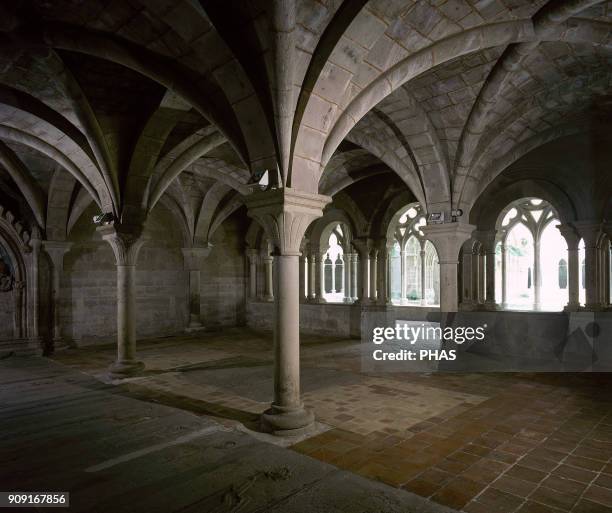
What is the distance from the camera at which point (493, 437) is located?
414cm

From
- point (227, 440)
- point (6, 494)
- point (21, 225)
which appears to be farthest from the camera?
point (21, 225)

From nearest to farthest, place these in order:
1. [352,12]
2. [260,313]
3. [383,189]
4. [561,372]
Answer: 1. [352,12]
2. [561,372]
3. [383,189]
4. [260,313]

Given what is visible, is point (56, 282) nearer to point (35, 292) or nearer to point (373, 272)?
point (35, 292)

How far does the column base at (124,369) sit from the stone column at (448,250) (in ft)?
17.4

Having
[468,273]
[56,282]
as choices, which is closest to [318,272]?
[468,273]

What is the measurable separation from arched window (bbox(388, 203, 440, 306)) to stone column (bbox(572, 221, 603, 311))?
3.71 m

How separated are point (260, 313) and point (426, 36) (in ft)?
36.6

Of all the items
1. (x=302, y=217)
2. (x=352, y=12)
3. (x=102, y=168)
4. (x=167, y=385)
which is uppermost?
(x=352, y=12)

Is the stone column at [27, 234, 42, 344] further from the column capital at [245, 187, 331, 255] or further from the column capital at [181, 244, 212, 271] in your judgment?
the column capital at [245, 187, 331, 255]

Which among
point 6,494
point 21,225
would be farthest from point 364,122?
point 21,225

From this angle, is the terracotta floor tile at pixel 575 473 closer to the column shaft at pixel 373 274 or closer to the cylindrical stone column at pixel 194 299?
the column shaft at pixel 373 274

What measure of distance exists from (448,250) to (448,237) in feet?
0.73

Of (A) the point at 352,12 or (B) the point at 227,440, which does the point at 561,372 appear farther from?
(A) the point at 352,12

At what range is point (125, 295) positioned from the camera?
23.0ft
